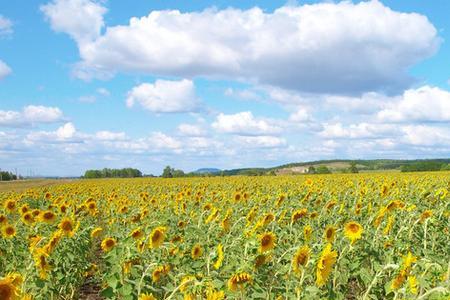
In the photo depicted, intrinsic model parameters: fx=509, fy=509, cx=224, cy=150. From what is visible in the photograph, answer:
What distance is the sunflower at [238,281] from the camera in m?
3.48

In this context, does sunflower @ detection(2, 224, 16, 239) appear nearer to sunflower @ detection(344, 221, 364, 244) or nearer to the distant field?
sunflower @ detection(344, 221, 364, 244)

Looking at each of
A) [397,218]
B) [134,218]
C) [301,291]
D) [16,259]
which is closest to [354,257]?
[301,291]

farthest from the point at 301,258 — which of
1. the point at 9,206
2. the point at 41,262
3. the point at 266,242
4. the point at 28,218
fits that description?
the point at 9,206

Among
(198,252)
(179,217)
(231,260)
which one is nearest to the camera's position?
(231,260)

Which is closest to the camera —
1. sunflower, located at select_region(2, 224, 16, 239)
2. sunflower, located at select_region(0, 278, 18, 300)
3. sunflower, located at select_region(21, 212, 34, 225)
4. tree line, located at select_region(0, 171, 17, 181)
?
sunflower, located at select_region(0, 278, 18, 300)

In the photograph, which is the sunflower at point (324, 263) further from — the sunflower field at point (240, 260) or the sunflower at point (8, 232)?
the sunflower at point (8, 232)

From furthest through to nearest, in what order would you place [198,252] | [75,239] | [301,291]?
[75,239] < [198,252] < [301,291]

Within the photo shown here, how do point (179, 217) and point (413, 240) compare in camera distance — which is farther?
point (179, 217)

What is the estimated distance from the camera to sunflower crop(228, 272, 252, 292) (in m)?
3.48

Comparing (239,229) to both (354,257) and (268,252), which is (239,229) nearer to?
(354,257)

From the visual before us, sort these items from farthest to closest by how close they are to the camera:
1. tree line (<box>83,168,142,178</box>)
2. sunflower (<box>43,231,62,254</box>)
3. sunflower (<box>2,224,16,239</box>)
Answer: tree line (<box>83,168,142,178</box>)
sunflower (<box>2,224,16,239</box>)
sunflower (<box>43,231,62,254</box>)

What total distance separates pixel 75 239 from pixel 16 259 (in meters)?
0.92

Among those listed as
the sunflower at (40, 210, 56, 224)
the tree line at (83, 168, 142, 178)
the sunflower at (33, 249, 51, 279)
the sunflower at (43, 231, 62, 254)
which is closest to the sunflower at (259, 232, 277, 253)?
the sunflower at (33, 249, 51, 279)

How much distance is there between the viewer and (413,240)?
6590 mm
